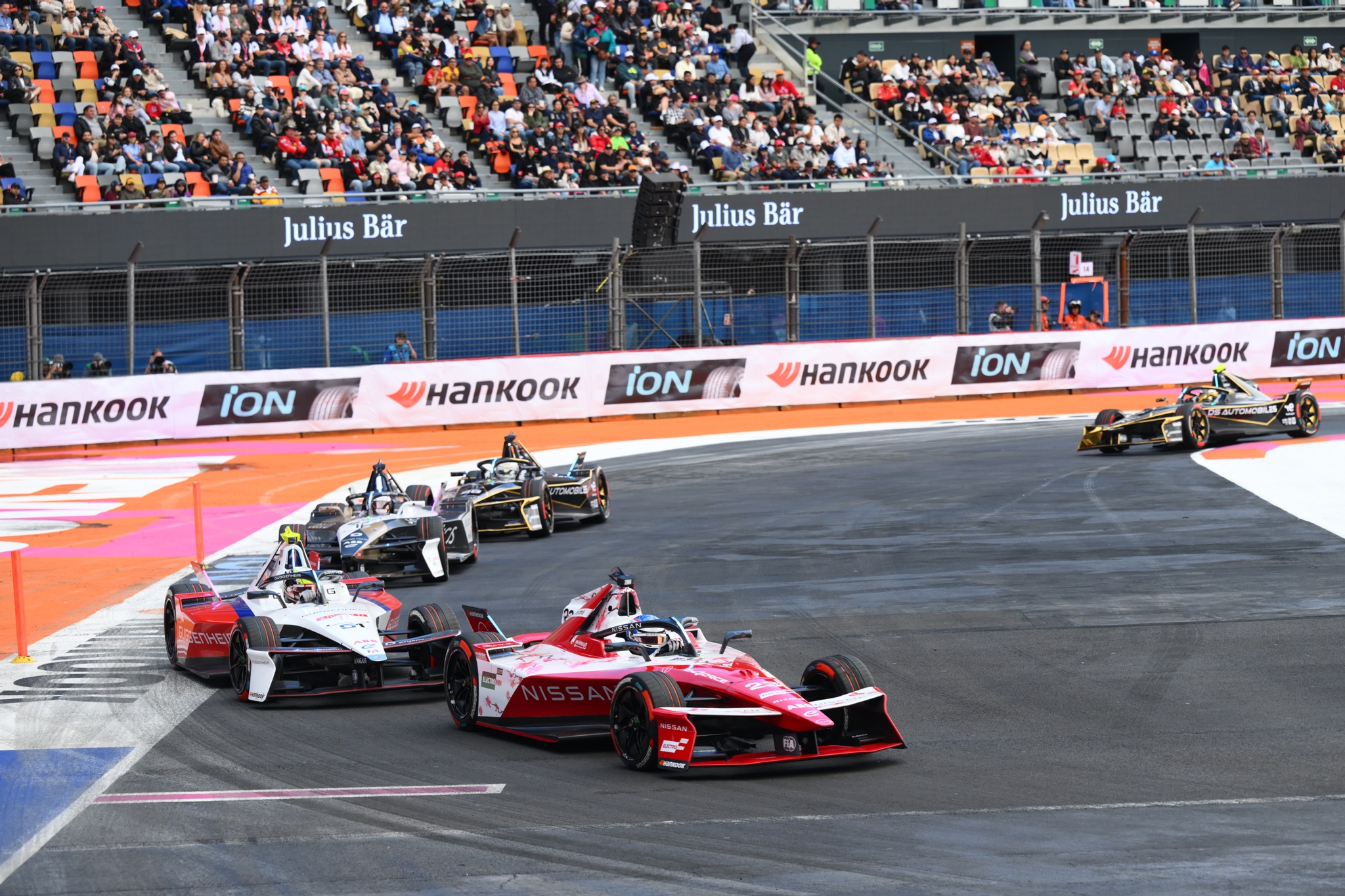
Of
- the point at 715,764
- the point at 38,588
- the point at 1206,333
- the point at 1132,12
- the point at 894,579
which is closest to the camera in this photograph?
the point at 715,764

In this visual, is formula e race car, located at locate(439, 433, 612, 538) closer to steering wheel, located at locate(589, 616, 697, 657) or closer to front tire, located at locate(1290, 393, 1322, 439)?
steering wheel, located at locate(589, 616, 697, 657)

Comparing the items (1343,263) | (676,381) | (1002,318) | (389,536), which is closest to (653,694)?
(389,536)

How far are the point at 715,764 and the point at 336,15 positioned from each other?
31.0 meters

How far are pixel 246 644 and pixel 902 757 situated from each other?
15.2 ft

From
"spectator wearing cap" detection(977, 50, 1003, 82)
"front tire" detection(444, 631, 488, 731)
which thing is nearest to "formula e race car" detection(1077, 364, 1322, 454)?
"front tire" detection(444, 631, 488, 731)

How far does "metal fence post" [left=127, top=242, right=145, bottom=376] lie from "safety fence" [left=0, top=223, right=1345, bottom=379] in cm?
5

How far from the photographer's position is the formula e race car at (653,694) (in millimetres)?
8625

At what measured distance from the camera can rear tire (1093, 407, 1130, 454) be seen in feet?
78.3

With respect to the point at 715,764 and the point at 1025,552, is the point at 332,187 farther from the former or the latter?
the point at 715,764

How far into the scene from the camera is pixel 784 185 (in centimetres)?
3412

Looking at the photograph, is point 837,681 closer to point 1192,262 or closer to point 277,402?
point 277,402

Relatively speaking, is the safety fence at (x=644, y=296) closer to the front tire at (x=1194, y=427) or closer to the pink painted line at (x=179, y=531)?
the pink painted line at (x=179, y=531)

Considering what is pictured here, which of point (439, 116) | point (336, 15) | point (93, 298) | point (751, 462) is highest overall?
point (336, 15)

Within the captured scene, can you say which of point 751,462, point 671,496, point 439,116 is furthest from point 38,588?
point 439,116
